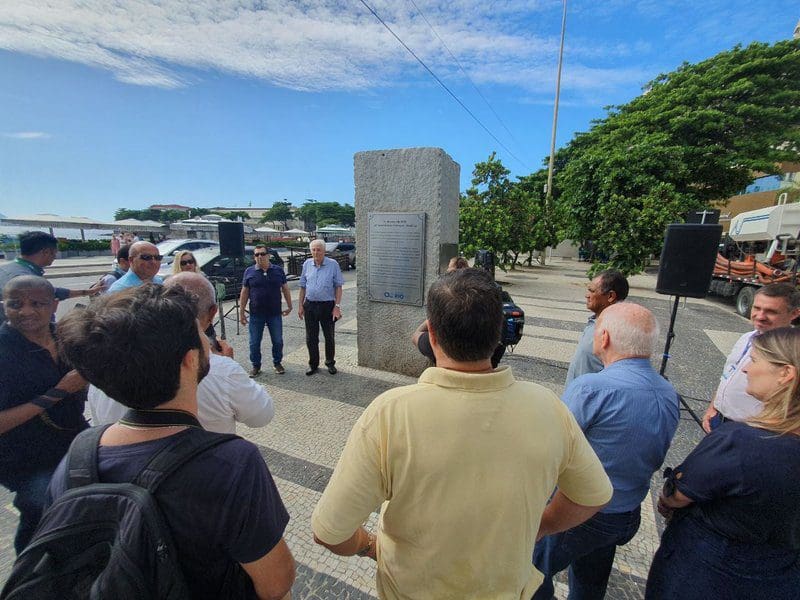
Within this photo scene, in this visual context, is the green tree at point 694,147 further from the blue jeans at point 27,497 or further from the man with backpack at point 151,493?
the blue jeans at point 27,497

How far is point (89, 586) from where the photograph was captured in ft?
2.36

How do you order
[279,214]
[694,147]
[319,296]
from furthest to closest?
[279,214] < [694,147] < [319,296]

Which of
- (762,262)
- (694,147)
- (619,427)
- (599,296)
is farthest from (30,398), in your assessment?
(694,147)

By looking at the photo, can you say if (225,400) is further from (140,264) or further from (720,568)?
(140,264)

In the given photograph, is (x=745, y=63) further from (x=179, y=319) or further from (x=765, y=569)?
(x=179, y=319)

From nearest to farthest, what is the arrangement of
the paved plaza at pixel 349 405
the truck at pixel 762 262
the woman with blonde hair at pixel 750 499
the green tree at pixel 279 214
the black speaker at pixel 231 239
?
the woman with blonde hair at pixel 750 499 < the paved plaza at pixel 349 405 < the black speaker at pixel 231 239 < the truck at pixel 762 262 < the green tree at pixel 279 214

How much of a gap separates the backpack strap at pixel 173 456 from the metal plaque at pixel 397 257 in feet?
12.0

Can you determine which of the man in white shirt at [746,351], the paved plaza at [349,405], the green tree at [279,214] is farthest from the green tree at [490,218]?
the green tree at [279,214]

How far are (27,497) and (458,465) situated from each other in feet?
7.16

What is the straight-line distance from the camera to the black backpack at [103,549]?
70 centimetres

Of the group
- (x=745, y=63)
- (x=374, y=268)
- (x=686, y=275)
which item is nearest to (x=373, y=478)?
(x=374, y=268)

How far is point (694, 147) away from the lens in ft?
49.0

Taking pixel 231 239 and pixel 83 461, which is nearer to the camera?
pixel 83 461

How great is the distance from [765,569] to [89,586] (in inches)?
77.8
